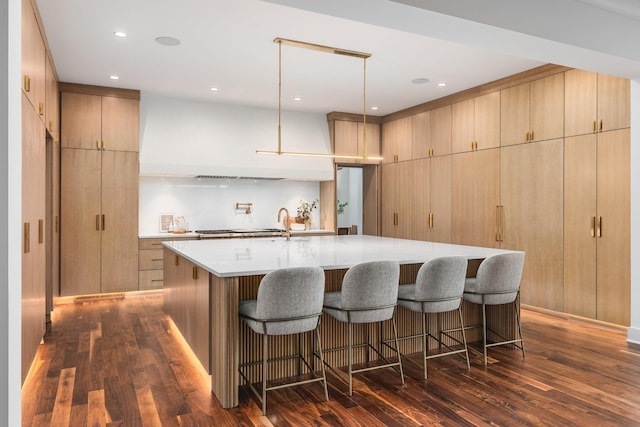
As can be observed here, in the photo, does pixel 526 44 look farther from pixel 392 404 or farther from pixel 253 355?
pixel 253 355

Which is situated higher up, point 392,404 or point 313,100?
point 313,100

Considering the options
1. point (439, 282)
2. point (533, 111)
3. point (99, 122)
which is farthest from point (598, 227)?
point (99, 122)

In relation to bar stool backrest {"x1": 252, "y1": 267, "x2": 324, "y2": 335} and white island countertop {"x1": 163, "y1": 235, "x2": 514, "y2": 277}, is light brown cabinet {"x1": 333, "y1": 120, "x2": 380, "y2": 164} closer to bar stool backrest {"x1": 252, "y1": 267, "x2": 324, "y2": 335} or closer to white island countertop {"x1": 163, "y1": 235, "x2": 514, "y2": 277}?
white island countertop {"x1": 163, "y1": 235, "x2": 514, "y2": 277}

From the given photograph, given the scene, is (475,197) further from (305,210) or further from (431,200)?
(305,210)

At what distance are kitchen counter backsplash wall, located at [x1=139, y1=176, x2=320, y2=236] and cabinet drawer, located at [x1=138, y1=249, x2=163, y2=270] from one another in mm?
506

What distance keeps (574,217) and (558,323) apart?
1114 millimetres

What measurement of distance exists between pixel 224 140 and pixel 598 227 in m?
4.87

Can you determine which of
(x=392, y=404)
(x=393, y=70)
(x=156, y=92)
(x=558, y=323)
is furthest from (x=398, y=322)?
(x=156, y=92)

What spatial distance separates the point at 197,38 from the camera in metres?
4.18

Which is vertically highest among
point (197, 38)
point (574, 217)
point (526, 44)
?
point (197, 38)

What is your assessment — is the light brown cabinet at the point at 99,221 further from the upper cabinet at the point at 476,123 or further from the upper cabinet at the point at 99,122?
the upper cabinet at the point at 476,123

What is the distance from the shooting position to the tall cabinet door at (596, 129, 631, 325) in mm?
4293

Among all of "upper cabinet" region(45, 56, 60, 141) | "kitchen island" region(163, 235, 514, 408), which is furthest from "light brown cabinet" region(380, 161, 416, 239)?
"upper cabinet" region(45, 56, 60, 141)

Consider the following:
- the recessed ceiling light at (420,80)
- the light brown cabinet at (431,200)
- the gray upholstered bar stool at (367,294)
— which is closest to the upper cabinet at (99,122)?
the recessed ceiling light at (420,80)
